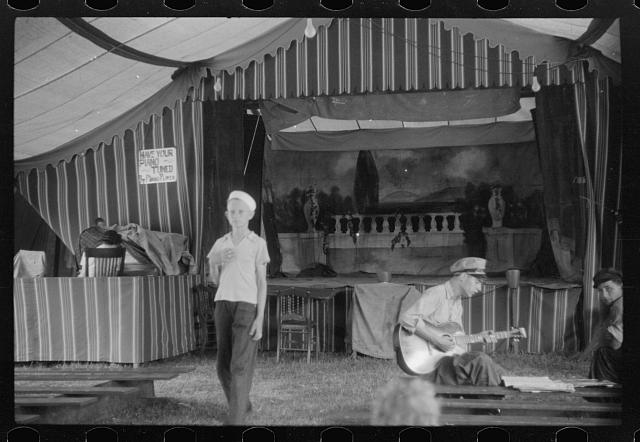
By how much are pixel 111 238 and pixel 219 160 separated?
1.23 meters

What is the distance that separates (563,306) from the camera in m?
6.43

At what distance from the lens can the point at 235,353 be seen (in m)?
5.23

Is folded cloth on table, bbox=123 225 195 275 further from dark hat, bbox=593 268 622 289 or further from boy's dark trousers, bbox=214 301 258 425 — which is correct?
dark hat, bbox=593 268 622 289

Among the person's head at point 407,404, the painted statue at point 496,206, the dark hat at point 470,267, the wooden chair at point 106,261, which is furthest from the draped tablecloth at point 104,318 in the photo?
the painted statue at point 496,206

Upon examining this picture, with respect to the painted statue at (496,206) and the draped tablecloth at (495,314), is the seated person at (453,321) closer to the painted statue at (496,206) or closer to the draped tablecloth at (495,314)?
the draped tablecloth at (495,314)

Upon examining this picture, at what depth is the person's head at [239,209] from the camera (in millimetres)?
5586

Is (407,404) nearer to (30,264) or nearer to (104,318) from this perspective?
(104,318)

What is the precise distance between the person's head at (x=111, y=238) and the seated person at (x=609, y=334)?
4.24m

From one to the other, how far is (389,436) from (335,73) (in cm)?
304

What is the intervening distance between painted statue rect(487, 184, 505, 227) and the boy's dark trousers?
2.67 meters

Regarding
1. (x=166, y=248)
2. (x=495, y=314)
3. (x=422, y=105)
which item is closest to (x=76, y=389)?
(x=166, y=248)

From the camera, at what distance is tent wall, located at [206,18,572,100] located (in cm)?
586

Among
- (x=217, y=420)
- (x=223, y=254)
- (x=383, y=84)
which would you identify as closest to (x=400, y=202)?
(x=383, y=84)

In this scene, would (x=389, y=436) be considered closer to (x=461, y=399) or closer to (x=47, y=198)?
(x=461, y=399)
